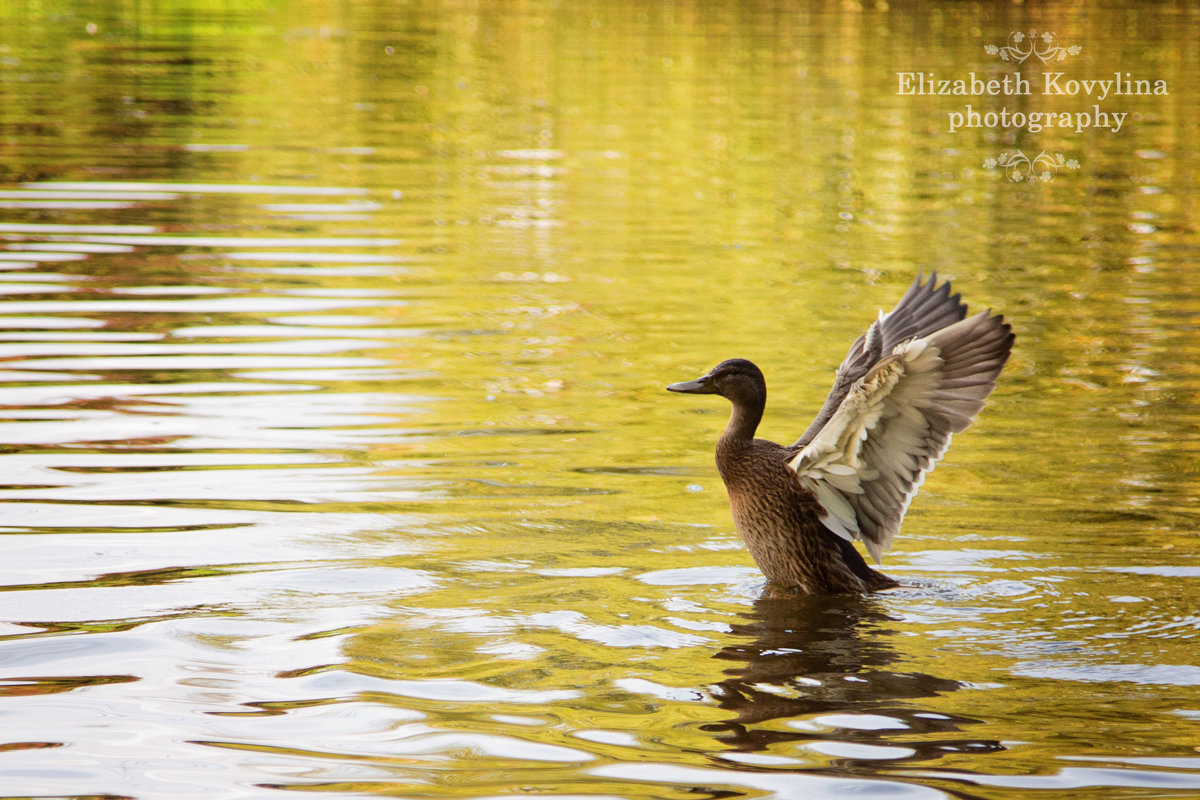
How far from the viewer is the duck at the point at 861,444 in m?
5.90

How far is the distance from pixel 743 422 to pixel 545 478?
4.43 feet

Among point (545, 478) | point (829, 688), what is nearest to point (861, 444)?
point (829, 688)

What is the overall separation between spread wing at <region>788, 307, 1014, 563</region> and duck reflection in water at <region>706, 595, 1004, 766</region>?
1.38 ft

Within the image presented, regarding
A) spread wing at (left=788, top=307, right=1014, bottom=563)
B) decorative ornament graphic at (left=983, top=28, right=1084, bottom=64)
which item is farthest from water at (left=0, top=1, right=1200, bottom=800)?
decorative ornament graphic at (left=983, top=28, right=1084, bottom=64)

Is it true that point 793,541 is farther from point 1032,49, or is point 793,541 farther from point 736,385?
point 1032,49

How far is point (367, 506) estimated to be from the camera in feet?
23.8

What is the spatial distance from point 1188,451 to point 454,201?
32.0ft

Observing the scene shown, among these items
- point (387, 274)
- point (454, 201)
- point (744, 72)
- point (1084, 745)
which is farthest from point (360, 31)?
point (1084, 745)

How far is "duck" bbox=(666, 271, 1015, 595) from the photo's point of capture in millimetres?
Answer: 5902

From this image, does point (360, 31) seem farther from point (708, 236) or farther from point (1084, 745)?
point (1084, 745)

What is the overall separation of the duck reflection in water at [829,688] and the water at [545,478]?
0.07ft

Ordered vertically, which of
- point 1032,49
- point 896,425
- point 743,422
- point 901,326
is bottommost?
point 743,422

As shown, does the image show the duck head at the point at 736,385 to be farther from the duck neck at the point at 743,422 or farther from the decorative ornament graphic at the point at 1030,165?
the decorative ornament graphic at the point at 1030,165

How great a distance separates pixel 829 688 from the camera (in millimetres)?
5301
